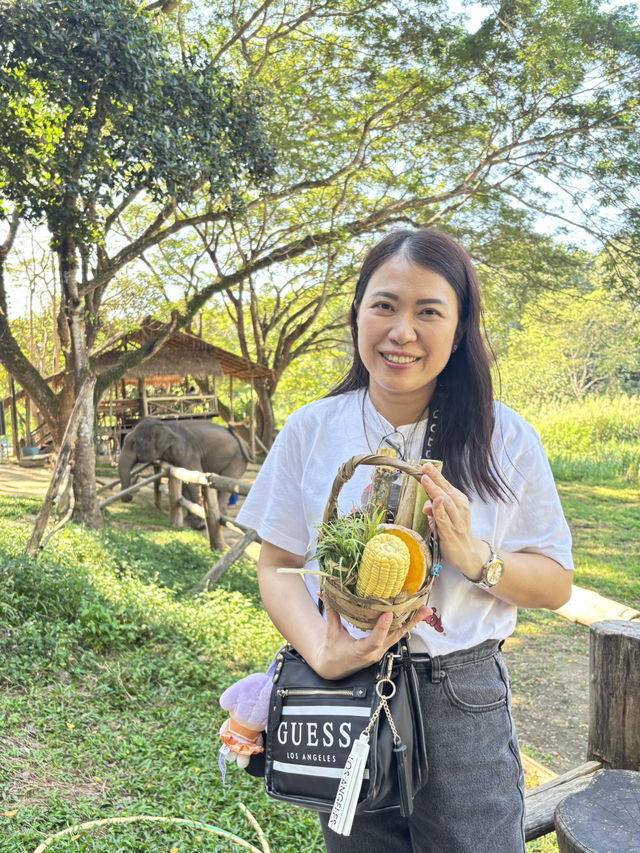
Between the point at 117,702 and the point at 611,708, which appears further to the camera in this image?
the point at 117,702

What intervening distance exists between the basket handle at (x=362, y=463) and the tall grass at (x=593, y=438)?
51.1ft

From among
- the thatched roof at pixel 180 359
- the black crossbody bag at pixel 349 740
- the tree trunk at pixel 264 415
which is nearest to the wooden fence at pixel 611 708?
the black crossbody bag at pixel 349 740

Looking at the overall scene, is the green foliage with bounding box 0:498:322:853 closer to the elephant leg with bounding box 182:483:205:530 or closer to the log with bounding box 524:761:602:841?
the log with bounding box 524:761:602:841

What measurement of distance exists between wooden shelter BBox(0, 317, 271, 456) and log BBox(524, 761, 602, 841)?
40.1ft

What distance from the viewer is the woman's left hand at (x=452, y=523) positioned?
50.6 inches

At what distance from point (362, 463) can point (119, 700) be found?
365 centimetres

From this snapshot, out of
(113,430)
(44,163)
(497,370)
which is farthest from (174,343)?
(497,370)

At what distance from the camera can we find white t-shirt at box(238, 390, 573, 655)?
56.1 inches

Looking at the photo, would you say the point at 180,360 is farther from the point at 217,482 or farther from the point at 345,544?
the point at 345,544

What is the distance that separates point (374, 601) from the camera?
47.1 inches

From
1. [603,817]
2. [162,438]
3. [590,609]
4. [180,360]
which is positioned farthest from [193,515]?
[603,817]

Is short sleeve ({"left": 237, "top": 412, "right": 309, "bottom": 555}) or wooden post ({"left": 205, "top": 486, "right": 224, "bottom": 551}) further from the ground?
short sleeve ({"left": 237, "top": 412, "right": 309, "bottom": 555})

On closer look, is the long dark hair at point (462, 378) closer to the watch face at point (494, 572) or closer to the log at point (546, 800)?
the watch face at point (494, 572)

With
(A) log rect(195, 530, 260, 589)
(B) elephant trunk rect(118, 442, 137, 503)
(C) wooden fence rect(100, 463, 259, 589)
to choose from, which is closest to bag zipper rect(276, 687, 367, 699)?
(C) wooden fence rect(100, 463, 259, 589)
